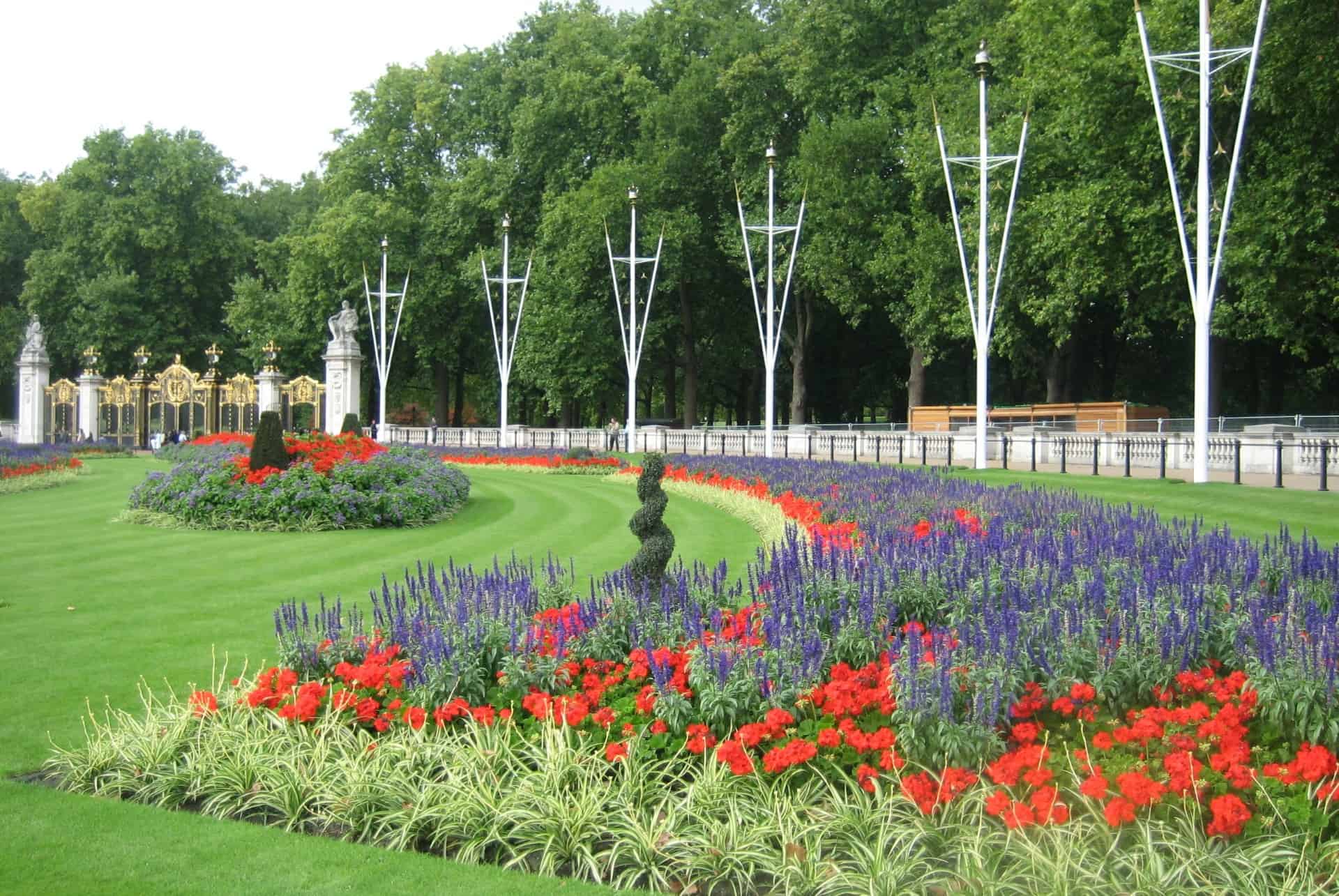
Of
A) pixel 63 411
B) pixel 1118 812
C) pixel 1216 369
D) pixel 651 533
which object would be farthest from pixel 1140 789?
pixel 63 411

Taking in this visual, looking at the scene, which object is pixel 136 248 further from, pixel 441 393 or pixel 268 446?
pixel 268 446

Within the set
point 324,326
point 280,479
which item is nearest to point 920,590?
point 280,479

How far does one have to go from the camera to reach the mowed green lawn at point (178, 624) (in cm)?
483

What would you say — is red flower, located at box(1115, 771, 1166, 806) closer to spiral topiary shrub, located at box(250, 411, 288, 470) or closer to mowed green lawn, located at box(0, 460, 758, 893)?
mowed green lawn, located at box(0, 460, 758, 893)

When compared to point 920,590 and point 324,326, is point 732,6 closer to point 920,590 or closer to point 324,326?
point 324,326

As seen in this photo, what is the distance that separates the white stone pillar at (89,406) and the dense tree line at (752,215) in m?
7.64

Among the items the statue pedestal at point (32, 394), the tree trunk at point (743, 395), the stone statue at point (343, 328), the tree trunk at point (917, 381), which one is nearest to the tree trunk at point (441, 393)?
the stone statue at point (343, 328)

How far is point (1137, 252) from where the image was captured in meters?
31.6

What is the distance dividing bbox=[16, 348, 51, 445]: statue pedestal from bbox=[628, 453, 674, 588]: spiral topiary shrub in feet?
161

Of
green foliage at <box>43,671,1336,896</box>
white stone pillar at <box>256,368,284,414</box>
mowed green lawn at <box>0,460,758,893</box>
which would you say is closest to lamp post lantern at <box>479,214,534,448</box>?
white stone pillar at <box>256,368,284,414</box>

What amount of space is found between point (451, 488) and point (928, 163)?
21416mm

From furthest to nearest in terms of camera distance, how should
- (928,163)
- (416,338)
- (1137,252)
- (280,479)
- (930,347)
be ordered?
(416,338)
(930,347)
(928,163)
(1137,252)
(280,479)

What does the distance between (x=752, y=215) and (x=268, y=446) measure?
89.4 feet

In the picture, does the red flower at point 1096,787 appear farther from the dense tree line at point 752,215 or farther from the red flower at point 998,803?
the dense tree line at point 752,215
